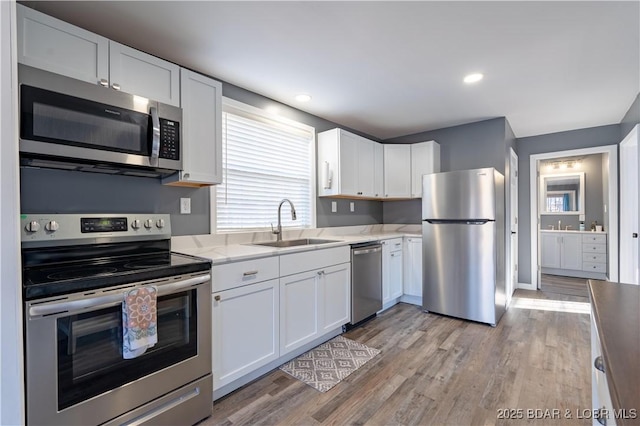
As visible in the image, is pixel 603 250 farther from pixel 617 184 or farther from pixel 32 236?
pixel 32 236

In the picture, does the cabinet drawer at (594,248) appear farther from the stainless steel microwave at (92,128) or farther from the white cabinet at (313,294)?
the stainless steel microwave at (92,128)

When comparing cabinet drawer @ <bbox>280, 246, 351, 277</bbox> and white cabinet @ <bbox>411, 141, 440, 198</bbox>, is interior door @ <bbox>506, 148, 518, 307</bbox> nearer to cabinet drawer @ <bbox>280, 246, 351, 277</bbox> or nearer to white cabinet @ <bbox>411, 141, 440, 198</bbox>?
white cabinet @ <bbox>411, 141, 440, 198</bbox>

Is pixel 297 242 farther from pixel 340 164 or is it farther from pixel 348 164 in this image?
pixel 348 164

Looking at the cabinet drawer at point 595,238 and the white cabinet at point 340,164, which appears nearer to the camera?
the white cabinet at point 340,164

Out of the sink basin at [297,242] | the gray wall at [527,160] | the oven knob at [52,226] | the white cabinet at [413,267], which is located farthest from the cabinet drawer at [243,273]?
the gray wall at [527,160]

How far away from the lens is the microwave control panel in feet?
6.09

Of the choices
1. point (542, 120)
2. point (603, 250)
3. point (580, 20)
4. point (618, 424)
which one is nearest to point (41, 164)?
point (618, 424)

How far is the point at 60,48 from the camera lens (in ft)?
5.08

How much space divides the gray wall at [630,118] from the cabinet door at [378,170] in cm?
266

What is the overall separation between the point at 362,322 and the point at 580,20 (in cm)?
294

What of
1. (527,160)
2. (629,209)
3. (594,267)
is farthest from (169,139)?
(594,267)

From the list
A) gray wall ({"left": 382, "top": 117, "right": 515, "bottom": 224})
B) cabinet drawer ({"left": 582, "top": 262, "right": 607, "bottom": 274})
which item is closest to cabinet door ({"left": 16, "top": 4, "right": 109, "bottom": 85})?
gray wall ({"left": 382, "top": 117, "right": 515, "bottom": 224})

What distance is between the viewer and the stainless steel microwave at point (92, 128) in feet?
4.64

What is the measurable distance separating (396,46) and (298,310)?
209 centimetres
